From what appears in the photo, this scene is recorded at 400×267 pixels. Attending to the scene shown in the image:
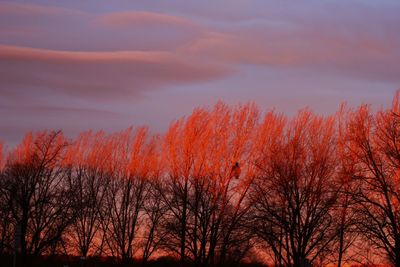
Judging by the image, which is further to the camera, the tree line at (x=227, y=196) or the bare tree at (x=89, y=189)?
the bare tree at (x=89, y=189)

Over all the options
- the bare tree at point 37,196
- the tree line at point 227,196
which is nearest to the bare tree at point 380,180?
the tree line at point 227,196

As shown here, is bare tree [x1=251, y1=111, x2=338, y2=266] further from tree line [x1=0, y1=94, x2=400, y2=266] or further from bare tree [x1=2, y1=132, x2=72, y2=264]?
bare tree [x1=2, y1=132, x2=72, y2=264]

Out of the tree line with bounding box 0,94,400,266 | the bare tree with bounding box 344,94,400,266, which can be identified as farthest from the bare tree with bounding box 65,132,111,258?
the bare tree with bounding box 344,94,400,266

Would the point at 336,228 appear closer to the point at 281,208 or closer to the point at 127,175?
the point at 281,208

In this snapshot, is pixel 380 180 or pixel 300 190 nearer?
pixel 380 180

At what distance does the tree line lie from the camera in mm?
45094

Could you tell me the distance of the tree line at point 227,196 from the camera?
148 ft

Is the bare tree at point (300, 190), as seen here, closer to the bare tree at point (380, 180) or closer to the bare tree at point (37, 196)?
the bare tree at point (380, 180)

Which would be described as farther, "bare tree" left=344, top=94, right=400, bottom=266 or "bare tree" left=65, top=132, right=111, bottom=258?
"bare tree" left=65, top=132, right=111, bottom=258

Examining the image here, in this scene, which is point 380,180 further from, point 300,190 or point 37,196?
point 37,196

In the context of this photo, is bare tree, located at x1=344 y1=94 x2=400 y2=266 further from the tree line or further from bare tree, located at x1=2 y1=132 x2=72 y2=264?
bare tree, located at x1=2 y1=132 x2=72 y2=264

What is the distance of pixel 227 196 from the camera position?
5447cm

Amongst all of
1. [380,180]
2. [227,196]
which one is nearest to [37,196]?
[227,196]

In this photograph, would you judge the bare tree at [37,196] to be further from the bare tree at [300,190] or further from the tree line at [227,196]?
the bare tree at [300,190]
